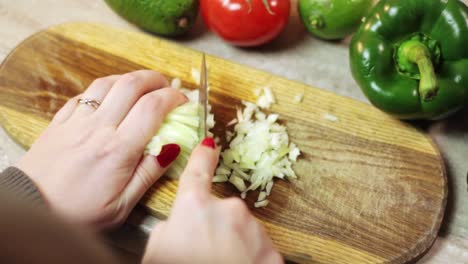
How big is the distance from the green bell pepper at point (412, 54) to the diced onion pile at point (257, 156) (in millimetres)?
245

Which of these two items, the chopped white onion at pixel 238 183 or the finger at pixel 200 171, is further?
the chopped white onion at pixel 238 183

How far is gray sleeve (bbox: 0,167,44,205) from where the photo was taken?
995 millimetres

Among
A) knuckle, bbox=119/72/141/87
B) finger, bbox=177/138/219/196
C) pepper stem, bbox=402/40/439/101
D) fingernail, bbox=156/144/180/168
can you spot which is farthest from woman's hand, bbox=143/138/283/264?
pepper stem, bbox=402/40/439/101

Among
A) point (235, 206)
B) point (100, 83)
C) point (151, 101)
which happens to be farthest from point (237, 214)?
point (100, 83)

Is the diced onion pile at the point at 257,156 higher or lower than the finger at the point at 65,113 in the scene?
lower

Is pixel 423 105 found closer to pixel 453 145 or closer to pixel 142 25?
pixel 453 145

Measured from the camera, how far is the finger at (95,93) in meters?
1.13

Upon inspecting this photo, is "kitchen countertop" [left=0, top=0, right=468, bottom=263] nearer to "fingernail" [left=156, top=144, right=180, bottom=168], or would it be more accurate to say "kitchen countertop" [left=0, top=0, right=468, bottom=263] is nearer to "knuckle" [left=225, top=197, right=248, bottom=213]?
"fingernail" [left=156, top=144, right=180, bottom=168]

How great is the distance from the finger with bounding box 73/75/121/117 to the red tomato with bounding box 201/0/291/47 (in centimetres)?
35

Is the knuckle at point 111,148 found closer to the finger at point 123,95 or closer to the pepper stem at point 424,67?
the finger at point 123,95

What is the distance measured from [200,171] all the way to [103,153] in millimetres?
259

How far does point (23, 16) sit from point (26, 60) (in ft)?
0.76

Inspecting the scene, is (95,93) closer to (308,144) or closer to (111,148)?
(111,148)

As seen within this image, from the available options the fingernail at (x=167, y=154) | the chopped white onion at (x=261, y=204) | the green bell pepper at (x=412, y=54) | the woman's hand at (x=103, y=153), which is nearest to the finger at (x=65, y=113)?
the woman's hand at (x=103, y=153)
